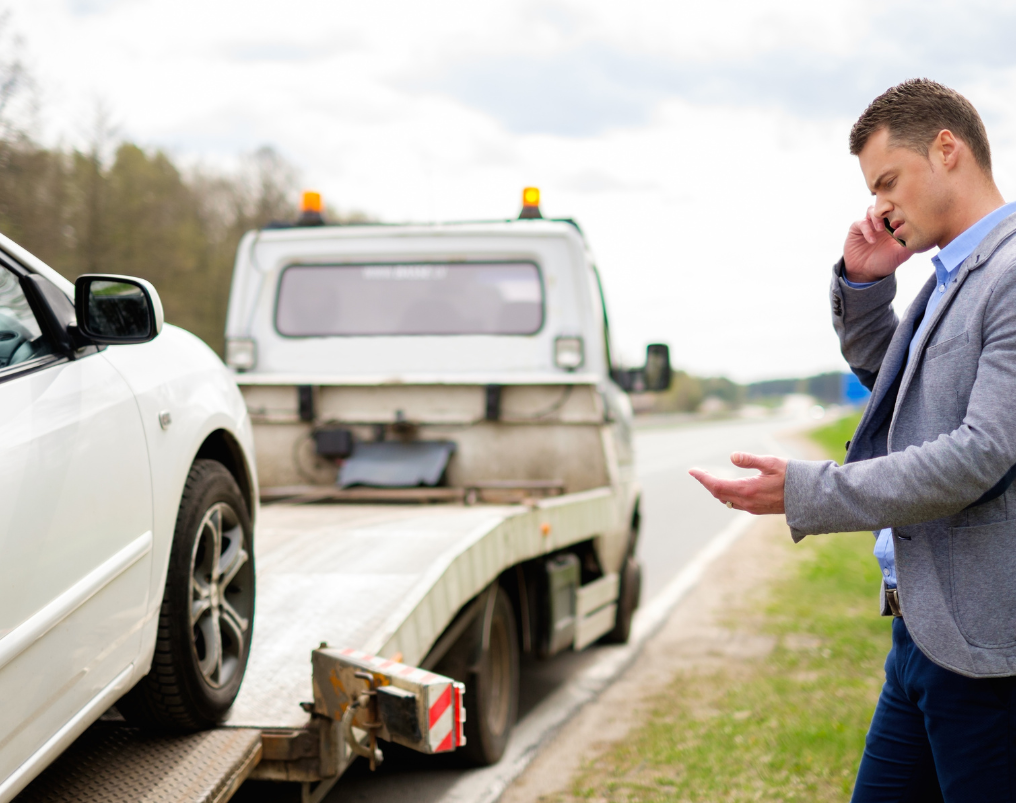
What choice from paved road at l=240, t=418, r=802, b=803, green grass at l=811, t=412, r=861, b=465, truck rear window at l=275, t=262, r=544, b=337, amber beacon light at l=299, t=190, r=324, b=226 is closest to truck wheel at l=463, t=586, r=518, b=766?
paved road at l=240, t=418, r=802, b=803

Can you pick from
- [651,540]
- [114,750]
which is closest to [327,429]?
[114,750]

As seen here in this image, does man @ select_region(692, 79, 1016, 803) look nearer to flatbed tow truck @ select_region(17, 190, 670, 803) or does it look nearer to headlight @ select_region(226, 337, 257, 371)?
flatbed tow truck @ select_region(17, 190, 670, 803)

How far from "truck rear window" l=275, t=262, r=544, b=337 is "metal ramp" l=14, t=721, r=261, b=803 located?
4.00m

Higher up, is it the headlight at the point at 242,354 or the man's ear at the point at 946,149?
the man's ear at the point at 946,149

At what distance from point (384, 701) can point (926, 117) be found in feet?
6.58

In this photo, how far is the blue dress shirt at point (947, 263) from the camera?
82.4 inches

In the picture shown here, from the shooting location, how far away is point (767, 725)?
5.16 metres

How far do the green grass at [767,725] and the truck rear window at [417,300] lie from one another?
252 centimetres

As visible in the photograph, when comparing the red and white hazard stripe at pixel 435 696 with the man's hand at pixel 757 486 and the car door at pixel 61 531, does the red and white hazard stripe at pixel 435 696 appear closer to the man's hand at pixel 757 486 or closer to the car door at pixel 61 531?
the car door at pixel 61 531

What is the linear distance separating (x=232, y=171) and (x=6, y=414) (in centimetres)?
3685

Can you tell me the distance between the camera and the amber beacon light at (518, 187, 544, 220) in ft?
22.5

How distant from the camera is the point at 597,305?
6.70m

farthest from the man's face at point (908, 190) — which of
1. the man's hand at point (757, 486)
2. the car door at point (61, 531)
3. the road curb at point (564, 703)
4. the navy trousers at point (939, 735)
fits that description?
the road curb at point (564, 703)

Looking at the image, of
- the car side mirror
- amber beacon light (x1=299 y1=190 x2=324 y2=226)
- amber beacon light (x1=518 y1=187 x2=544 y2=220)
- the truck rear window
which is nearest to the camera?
the car side mirror
